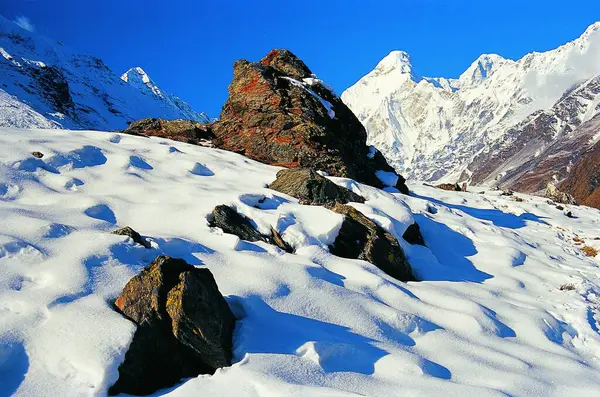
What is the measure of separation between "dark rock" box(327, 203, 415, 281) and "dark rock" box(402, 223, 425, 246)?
1884 millimetres

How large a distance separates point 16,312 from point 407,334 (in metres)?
6.42

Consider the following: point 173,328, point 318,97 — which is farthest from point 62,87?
point 173,328

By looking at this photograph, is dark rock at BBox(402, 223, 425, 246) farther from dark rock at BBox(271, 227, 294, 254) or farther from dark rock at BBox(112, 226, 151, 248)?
dark rock at BBox(112, 226, 151, 248)

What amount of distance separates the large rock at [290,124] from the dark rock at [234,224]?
9112mm

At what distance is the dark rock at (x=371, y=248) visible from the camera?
37.8ft

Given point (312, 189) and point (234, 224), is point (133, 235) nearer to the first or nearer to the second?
point (234, 224)

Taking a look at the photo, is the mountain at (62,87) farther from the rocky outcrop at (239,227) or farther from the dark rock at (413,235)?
the dark rock at (413,235)

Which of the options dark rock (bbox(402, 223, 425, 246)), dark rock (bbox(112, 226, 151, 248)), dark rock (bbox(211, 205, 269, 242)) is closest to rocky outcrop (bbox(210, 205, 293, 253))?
dark rock (bbox(211, 205, 269, 242))

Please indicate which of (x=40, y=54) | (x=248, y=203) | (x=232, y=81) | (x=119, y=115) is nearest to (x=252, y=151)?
(x=232, y=81)

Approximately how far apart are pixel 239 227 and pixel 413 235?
6203 millimetres

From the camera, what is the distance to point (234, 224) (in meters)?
11.0

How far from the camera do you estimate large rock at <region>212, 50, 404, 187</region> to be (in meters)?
21.2

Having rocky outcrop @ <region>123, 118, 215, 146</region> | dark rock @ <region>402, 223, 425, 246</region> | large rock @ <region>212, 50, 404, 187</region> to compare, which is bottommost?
dark rock @ <region>402, 223, 425, 246</region>

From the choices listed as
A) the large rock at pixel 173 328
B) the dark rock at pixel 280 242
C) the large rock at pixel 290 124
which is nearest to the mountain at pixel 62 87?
the large rock at pixel 290 124
